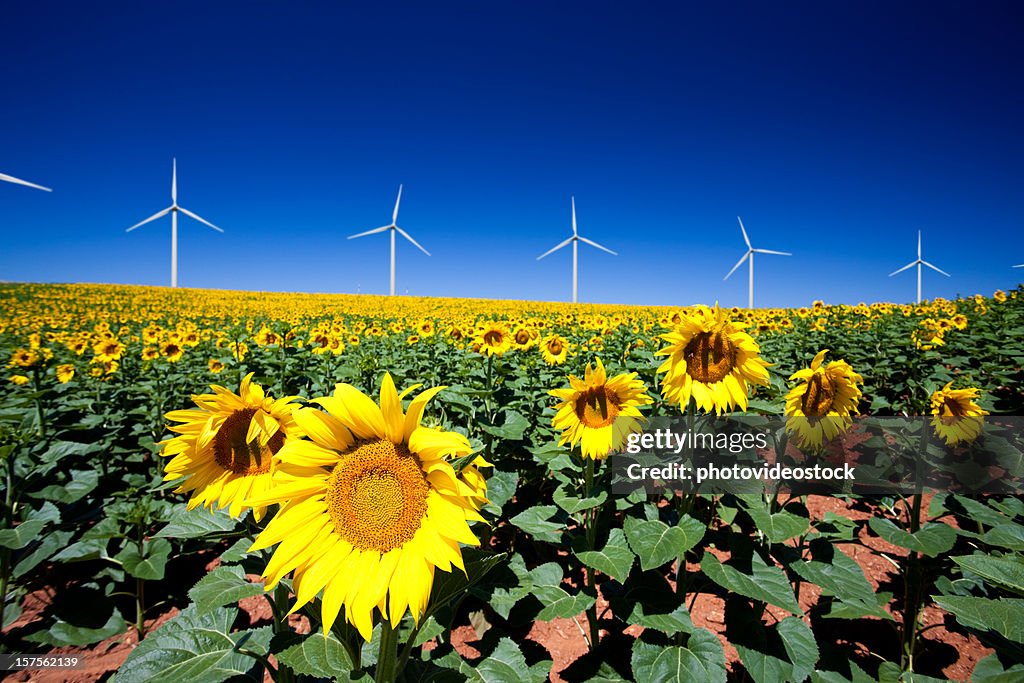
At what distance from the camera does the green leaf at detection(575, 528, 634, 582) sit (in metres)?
2.26

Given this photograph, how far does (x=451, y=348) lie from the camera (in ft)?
27.4

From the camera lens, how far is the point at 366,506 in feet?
4.65

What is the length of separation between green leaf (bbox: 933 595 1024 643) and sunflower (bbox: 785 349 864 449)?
1.19 meters

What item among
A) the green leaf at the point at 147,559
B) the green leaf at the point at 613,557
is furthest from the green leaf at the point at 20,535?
the green leaf at the point at 613,557

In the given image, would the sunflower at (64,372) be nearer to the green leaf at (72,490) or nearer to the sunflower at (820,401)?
the green leaf at (72,490)

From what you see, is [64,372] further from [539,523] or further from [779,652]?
[779,652]

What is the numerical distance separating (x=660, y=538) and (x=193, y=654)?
218 cm

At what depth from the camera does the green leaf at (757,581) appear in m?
2.19

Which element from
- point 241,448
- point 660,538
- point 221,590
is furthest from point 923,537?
point 221,590

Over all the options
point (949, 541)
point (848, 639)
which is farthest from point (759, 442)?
point (848, 639)

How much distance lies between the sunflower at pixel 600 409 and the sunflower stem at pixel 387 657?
1.48 metres

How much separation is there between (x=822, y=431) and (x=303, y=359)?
302 inches

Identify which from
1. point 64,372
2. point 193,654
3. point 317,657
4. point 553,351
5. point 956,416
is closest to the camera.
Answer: point 317,657

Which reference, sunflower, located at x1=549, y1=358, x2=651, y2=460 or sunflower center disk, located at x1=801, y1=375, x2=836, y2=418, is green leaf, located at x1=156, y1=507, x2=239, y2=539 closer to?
sunflower, located at x1=549, y1=358, x2=651, y2=460
